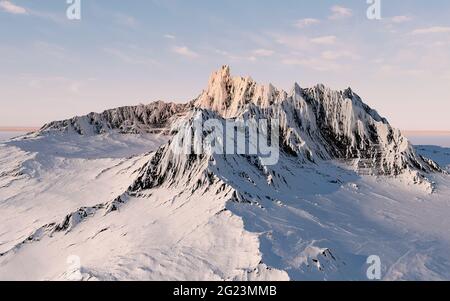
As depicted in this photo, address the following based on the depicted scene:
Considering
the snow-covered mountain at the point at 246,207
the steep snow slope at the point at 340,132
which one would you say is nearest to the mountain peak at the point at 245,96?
the steep snow slope at the point at 340,132

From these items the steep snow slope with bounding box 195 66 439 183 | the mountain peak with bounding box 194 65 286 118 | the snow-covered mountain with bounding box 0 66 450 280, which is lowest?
the snow-covered mountain with bounding box 0 66 450 280

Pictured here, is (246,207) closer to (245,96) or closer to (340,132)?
(340,132)

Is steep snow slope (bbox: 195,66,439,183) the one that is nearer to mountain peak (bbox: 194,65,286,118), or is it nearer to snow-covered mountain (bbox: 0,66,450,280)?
snow-covered mountain (bbox: 0,66,450,280)

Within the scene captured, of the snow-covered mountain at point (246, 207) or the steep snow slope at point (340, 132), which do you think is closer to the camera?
the snow-covered mountain at point (246, 207)

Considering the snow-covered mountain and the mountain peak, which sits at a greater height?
the mountain peak

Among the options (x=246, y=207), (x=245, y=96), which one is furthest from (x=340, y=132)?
(x=246, y=207)

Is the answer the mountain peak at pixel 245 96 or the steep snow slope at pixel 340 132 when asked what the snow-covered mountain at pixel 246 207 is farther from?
the mountain peak at pixel 245 96

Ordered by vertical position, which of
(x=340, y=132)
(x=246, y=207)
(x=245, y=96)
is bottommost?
(x=246, y=207)

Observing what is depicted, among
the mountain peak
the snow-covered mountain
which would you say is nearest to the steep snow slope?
the snow-covered mountain
